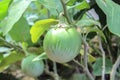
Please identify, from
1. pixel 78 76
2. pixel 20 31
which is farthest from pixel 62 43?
pixel 78 76

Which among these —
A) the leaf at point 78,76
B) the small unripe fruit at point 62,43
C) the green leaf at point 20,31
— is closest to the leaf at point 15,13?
the small unripe fruit at point 62,43

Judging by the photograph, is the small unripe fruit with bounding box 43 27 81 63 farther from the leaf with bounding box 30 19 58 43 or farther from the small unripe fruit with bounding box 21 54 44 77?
the small unripe fruit with bounding box 21 54 44 77

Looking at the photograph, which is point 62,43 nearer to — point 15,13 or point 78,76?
point 15,13

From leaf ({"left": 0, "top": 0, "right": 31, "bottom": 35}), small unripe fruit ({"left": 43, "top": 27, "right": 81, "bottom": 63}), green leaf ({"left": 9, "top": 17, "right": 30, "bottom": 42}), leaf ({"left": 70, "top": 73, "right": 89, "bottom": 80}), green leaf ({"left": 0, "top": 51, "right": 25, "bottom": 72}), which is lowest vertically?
leaf ({"left": 70, "top": 73, "right": 89, "bottom": 80})

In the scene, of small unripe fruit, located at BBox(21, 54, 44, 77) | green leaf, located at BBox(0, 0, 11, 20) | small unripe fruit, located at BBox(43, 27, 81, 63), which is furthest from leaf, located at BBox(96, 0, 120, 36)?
small unripe fruit, located at BBox(21, 54, 44, 77)

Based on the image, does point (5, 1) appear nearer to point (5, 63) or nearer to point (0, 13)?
point (0, 13)

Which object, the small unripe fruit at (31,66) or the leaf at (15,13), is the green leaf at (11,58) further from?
the leaf at (15,13)
